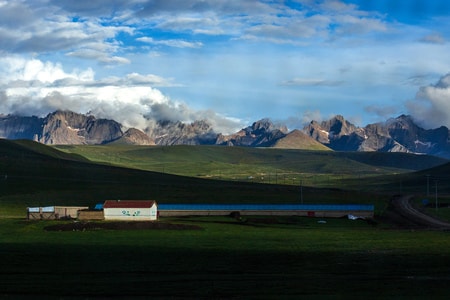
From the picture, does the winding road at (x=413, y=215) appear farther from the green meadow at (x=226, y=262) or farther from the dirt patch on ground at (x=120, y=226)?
the dirt patch on ground at (x=120, y=226)

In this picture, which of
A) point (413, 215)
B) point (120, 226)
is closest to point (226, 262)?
point (120, 226)

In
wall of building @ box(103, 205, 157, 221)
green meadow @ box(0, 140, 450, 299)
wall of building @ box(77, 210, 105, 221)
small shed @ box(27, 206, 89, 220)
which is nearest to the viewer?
green meadow @ box(0, 140, 450, 299)

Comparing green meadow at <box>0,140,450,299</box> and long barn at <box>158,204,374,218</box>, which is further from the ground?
long barn at <box>158,204,374,218</box>

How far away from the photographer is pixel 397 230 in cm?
11288

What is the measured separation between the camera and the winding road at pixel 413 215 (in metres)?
125

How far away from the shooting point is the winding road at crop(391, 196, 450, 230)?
12451 centimetres

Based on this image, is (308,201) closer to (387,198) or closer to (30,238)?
(387,198)

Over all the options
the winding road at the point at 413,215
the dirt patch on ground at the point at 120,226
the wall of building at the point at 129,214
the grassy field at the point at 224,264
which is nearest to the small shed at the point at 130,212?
the wall of building at the point at 129,214

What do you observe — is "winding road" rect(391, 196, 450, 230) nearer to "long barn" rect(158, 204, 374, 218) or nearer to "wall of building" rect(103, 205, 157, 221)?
"long barn" rect(158, 204, 374, 218)

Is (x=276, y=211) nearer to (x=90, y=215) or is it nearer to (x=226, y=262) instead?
(x=90, y=215)

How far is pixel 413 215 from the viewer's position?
480 ft

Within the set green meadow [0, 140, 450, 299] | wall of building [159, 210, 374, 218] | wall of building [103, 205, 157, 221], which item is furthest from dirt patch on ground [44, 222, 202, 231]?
wall of building [159, 210, 374, 218]

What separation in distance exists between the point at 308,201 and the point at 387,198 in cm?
2679

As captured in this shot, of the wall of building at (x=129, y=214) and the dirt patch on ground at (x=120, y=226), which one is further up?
the wall of building at (x=129, y=214)
